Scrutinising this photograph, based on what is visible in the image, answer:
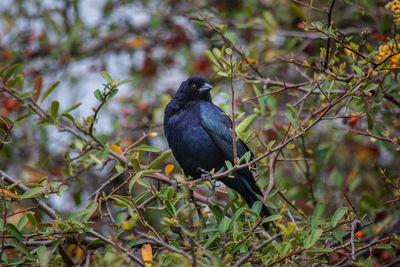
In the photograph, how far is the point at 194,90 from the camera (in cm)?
387

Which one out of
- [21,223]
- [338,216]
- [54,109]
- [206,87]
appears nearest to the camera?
[21,223]

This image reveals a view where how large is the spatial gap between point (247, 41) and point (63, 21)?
7.70 ft

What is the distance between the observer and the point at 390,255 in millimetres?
3270

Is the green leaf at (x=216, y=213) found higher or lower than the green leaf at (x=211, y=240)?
lower

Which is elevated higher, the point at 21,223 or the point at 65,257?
the point at 21,223

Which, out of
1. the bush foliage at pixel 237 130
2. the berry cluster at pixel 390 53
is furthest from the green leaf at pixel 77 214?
the berry cluster at pixel 390 53

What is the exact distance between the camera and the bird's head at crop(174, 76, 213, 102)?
3846 millimetres

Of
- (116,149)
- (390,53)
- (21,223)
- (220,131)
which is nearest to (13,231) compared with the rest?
(21,223)

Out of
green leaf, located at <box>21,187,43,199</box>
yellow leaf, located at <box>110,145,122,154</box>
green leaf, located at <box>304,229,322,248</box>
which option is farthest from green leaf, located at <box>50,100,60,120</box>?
green leaf, located at <box>304,229,322,248</box>

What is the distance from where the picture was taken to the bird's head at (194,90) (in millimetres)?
3846

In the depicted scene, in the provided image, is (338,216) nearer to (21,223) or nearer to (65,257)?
(65,257)

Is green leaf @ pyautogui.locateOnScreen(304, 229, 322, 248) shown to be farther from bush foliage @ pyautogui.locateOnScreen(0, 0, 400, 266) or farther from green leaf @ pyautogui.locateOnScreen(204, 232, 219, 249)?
green leaf @ pyautogui.locateOnScreen(204, 232, 219, 249)

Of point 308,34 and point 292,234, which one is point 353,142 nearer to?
point 308,34

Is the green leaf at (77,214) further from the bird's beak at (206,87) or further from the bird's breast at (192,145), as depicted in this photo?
the bird's beak at (206,87)
